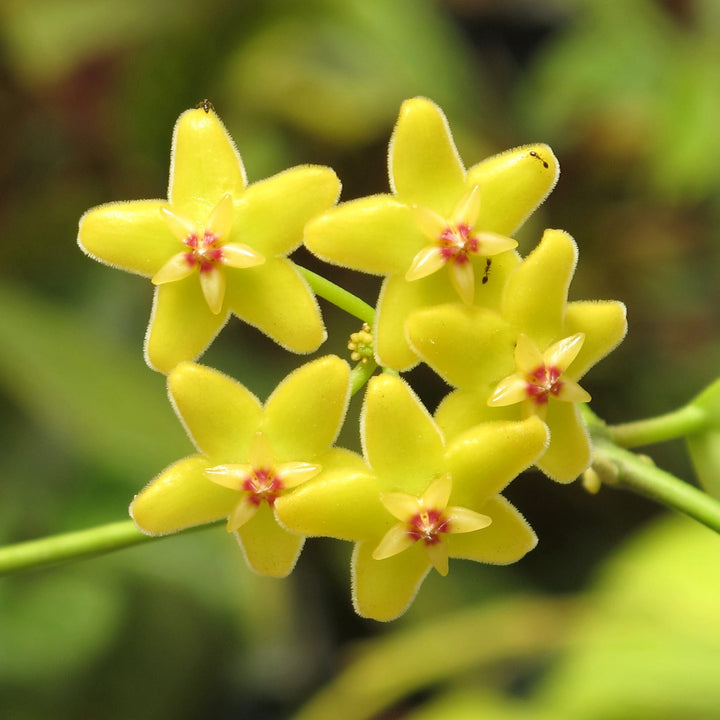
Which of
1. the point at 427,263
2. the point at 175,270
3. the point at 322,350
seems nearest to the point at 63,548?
the point at 175,270

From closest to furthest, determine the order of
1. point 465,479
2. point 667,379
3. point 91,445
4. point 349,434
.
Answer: point 465,479, point 91,445, point 349,434, point 667,379

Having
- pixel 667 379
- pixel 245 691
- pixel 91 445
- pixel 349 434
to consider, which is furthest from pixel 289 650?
pixel 667 379

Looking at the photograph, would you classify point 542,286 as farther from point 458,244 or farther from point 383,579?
point 383,579

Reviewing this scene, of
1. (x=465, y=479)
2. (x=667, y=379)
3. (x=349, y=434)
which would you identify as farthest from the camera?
(x=667, y=379)

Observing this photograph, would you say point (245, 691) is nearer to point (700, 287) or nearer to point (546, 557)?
point (546, 557)

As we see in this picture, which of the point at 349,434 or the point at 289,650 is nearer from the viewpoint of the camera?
the point at 349,434

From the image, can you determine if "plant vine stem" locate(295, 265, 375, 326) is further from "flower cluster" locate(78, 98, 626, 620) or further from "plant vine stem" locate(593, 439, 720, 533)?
"plant vine stem" locate(593, 439, 720, 533)
